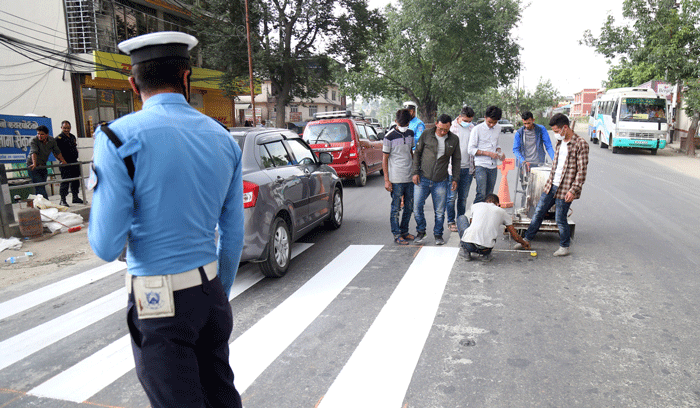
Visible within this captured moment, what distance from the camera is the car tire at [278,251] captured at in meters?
5.41

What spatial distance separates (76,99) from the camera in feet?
66.0

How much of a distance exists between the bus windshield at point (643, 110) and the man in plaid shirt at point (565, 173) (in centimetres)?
1836

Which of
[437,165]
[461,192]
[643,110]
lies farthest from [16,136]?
[643,110]

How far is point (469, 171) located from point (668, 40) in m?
20.5

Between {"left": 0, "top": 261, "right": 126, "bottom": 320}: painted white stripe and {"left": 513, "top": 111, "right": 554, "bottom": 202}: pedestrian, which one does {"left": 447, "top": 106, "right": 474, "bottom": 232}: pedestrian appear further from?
{"left": 0, "top": 261, "right": 126, "bottom": 320}: painted white stripe

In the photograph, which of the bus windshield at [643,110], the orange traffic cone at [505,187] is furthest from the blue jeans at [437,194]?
the bus windshield at [643,110]

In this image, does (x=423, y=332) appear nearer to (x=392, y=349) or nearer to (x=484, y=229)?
(x=392, y=349)

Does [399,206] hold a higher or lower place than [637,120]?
lower

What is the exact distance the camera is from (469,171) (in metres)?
7.35

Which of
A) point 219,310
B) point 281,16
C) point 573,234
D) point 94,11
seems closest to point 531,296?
point 573,234

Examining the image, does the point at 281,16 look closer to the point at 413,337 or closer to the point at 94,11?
the point at 94,11

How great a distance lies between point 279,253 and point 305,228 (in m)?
0.93

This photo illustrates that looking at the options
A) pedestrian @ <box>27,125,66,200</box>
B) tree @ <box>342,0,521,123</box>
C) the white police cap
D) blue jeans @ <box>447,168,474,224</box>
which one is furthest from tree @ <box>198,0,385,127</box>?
the white police cap

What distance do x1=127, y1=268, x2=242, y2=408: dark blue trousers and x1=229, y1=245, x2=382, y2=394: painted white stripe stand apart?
5.04 ft
